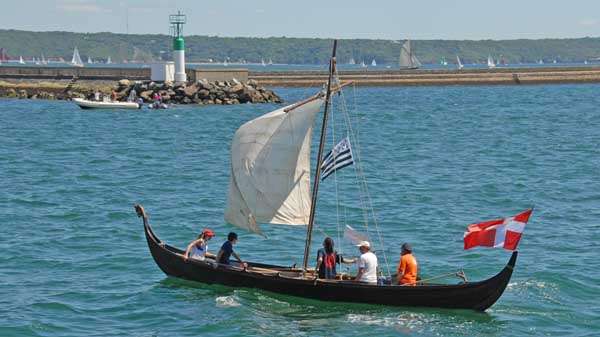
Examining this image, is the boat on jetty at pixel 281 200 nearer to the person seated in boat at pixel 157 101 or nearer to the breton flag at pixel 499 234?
the breton flag at pixel 499 234

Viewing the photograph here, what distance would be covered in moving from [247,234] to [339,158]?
930 centimetres

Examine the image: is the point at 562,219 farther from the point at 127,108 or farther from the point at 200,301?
the point at 127,108

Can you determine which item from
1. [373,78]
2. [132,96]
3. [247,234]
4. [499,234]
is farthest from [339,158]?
[373,78]

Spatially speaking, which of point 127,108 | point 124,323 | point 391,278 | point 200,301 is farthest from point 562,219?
point 127,108

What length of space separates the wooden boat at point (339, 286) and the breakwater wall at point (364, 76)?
68279 millimetres

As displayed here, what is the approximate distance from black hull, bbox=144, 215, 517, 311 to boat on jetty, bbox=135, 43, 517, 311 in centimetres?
2

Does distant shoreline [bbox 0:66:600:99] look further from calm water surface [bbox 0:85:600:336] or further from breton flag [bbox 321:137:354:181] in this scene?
breton flag [bbox 321:137:354:181]

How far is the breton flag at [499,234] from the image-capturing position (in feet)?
76.2

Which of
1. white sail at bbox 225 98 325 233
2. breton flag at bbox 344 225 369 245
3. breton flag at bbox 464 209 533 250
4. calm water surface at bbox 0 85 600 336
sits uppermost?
white sail at bbox 225 98 325 233

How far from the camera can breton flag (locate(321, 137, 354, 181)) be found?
24.9 metres

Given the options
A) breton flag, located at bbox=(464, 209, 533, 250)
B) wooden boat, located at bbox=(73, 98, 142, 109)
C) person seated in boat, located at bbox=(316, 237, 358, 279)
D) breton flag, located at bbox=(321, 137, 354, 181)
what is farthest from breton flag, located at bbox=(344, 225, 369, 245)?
wooden boat, located at bbox=(73, 98, 142, 109)

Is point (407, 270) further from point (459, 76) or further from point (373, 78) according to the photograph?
point (459, 76)

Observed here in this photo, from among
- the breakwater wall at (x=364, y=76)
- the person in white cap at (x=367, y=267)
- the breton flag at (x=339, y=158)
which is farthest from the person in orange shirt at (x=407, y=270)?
the breakwater wall at (x=364, y=76)

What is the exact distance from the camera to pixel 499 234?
77.1ft
